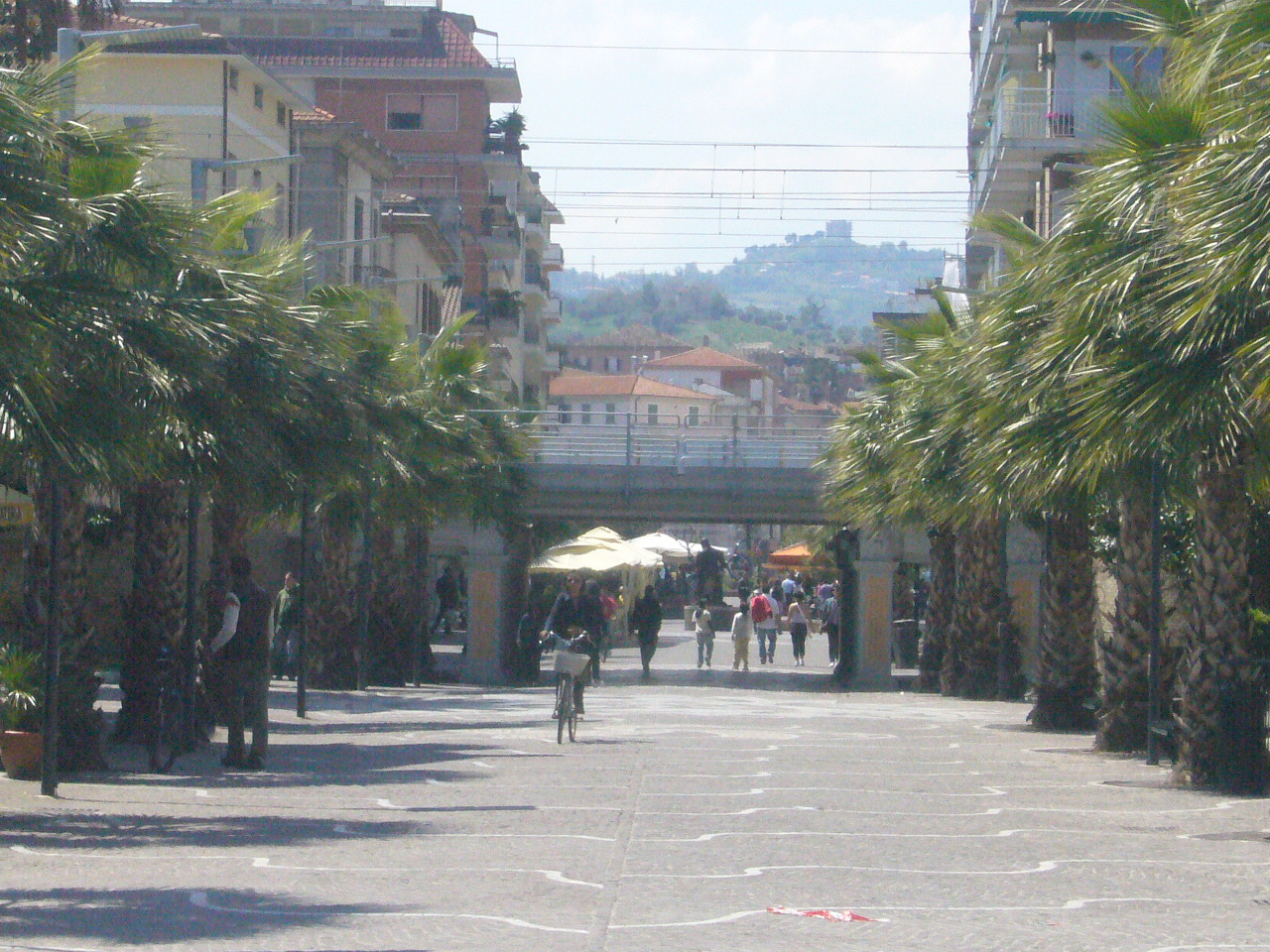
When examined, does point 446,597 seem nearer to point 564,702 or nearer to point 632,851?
point 564,702

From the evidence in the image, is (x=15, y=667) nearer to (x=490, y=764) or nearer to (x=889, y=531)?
(x=490, y=764)

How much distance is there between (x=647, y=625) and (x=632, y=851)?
2592 centimetres

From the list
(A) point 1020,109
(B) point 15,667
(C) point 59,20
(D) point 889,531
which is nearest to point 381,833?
(B) point 15,667

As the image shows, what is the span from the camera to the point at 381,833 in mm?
11953

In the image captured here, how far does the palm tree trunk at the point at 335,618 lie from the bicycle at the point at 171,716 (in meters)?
11.6

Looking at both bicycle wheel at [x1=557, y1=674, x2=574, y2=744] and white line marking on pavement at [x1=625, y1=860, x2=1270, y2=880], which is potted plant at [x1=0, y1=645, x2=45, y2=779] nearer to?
bicycle wheel at [x1=557, y1=674, x2=574, y2=744]

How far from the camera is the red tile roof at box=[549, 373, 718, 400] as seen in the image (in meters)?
145

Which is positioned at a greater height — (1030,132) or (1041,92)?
(1041,92)

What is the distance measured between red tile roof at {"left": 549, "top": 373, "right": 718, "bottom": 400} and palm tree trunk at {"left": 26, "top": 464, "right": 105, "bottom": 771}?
125077 millimetres

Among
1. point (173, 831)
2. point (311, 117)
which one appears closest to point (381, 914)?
point (173, 831)

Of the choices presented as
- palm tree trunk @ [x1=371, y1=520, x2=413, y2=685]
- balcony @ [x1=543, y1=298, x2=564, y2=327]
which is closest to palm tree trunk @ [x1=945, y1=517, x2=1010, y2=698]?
palm tree trunk @ [x1=371, y1=520, x2=413, y2=685]

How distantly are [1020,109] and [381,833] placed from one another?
3872 cm

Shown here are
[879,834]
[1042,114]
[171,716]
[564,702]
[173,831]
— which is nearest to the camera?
[173,831]

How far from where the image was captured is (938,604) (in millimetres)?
33844
